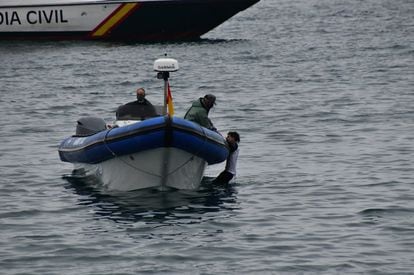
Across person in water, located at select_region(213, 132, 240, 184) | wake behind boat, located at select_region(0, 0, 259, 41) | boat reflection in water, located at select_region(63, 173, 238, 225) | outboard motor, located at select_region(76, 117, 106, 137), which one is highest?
wake behind boat, located at select_region(0, 0, 259, 41)

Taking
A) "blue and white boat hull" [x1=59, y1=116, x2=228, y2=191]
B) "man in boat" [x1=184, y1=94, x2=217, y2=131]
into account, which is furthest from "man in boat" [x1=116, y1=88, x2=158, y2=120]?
"man in boat" [x1=184, y1=94, x2=217, y2=131]

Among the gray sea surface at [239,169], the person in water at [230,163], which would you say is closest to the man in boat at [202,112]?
the person in water at [230,163]

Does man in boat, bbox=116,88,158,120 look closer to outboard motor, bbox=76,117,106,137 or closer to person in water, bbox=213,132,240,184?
outboard motor, bbox=76,117,106,137

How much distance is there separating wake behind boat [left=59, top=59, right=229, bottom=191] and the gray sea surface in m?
0.34

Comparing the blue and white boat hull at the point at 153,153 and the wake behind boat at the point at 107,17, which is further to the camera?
the wake behind boat at the point at 107,17

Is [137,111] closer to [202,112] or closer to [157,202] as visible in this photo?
[202,112]

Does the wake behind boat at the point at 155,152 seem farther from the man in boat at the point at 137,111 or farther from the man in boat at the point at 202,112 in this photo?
the man in boat at the point at 202,112

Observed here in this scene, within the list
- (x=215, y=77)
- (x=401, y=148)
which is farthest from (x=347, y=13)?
(x=401, y=148)

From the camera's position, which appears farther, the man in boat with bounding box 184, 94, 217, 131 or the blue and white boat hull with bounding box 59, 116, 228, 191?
the man in boat with bounding box 184, 94, 217, 131

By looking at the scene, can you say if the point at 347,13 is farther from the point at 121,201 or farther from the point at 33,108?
the point at 121,201

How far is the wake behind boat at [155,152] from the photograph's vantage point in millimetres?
20312

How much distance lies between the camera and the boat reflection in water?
65.1ft

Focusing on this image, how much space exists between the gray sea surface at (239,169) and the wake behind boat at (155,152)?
34 cm

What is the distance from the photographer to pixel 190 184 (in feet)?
71.2
